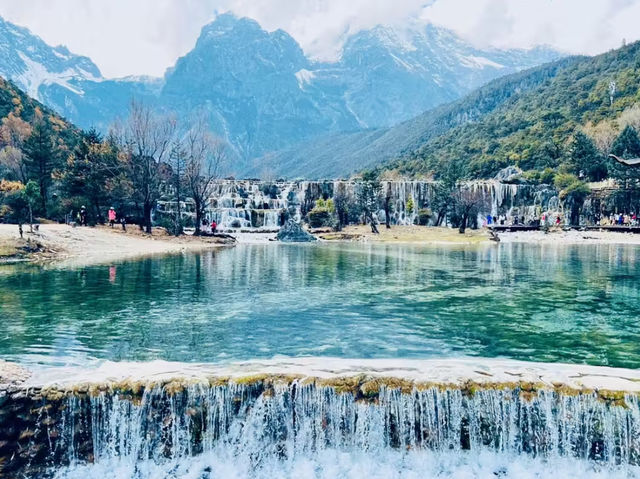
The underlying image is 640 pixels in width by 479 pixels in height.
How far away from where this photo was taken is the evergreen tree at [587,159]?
78250 millimetres

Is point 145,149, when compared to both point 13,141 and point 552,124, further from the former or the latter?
point 552,124

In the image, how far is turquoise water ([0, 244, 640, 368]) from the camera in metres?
12.8

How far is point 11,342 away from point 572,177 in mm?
78668

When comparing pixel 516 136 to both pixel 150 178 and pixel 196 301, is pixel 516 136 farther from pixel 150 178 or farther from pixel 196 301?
pixel 196 301

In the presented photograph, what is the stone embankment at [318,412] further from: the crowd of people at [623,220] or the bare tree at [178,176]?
the crowd of people at [623,220]

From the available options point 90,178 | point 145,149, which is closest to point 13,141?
point 145,149

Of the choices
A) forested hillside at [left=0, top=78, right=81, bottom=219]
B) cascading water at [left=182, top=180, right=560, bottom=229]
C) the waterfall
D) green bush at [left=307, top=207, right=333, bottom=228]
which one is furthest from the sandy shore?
cascading water at [left=182, top=180, right=560, bottom=229]

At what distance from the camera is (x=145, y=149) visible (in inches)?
2055

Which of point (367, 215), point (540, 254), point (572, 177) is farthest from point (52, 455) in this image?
point (572, 177)

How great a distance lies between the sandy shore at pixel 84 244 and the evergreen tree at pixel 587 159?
197ft

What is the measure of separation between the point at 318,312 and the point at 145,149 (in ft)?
133

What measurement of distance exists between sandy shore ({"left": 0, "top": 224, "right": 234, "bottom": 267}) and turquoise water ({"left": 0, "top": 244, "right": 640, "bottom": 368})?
14.9 feet

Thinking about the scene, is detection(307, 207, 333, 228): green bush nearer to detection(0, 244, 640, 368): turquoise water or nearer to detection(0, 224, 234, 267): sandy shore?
detection(0, 224, 234, 267): sandy shore

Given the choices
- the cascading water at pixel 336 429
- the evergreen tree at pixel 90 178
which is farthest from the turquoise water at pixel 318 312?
the evergreen tree at pixel 90 178
